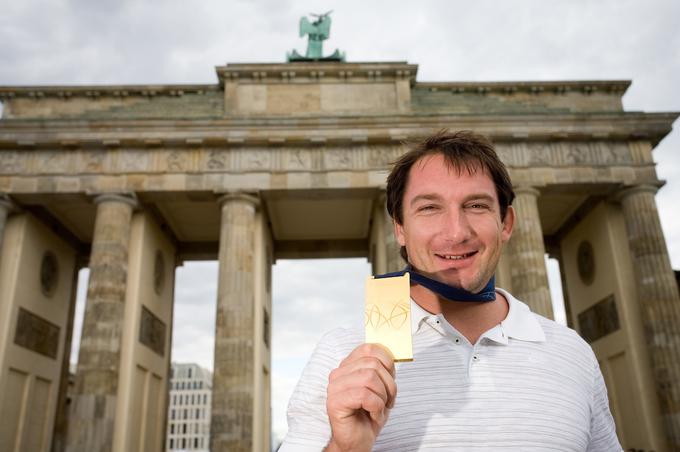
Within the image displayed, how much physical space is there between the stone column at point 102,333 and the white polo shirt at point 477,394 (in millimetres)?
15554

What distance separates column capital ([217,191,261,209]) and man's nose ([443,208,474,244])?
16.2 meters

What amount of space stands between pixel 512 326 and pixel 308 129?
16.5 meters

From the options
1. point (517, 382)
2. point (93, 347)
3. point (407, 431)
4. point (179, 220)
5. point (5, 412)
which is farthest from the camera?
point (179, 220)

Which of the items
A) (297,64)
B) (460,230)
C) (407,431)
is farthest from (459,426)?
(297,64)

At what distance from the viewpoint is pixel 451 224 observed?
5.13 feet

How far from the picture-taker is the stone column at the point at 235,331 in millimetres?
14893

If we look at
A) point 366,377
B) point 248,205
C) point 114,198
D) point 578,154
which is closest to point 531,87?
point 578,154

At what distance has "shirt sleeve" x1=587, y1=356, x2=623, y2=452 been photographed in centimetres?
166

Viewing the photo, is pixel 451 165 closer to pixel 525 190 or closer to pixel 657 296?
pixel 525 190

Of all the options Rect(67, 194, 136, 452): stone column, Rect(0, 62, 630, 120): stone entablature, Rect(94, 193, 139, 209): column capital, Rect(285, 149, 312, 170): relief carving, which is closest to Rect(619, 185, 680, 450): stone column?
Rect(0, 62, 630, 120): stone entablature

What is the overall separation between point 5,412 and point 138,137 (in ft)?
31.2

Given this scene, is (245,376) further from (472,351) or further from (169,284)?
(472,351)

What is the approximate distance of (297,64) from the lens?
1952 centimetres

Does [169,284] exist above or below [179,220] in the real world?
below
